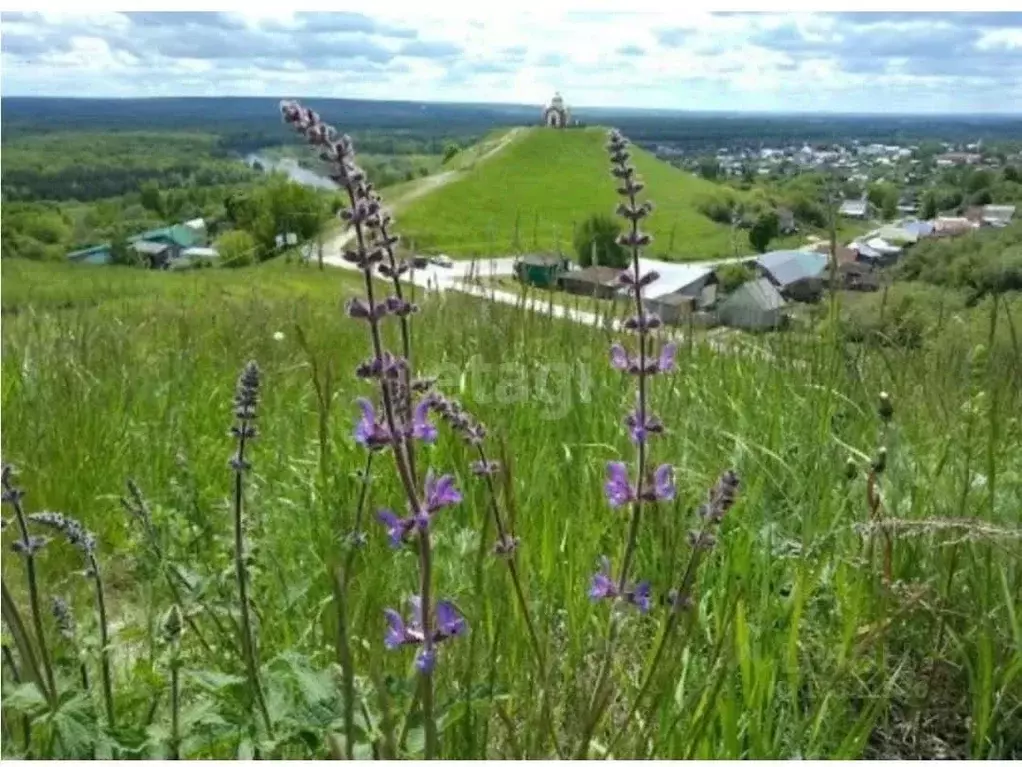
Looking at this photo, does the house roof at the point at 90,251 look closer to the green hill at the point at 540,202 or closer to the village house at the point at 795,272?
the green hill at the point at 540,202

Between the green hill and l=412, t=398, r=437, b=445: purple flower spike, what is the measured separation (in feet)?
3.53

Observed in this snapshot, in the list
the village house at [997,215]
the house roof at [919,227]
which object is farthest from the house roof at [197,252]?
the village house at [997,215]

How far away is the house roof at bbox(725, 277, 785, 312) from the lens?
12.9 feet

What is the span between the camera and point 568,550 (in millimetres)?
2316

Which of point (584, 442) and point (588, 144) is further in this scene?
point (584, 442)

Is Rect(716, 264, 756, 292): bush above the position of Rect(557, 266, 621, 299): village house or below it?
above

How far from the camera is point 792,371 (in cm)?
355

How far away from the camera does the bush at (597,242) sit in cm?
351

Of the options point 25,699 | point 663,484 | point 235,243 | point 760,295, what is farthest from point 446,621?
point 760,295

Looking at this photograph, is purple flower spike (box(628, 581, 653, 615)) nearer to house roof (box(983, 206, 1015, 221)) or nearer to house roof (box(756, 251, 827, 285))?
house roof (box(756, 251, 827, 285))

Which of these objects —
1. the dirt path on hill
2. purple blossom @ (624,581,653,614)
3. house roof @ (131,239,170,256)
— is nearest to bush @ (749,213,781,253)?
the dirt path on hill

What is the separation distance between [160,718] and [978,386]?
2388mm

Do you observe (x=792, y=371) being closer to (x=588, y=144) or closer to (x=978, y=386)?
(x=978, y=386)

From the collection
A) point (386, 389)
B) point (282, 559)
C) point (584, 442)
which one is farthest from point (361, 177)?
point (584, 442)
